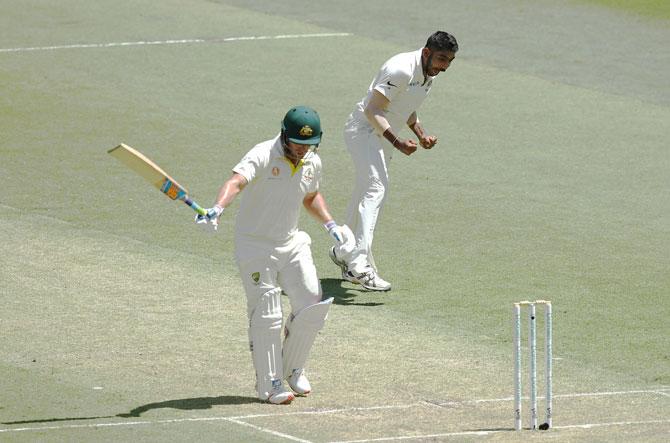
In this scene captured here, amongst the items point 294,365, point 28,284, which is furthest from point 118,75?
point 294,365

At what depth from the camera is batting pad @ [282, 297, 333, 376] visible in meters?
10.9

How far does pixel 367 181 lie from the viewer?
14.2 m

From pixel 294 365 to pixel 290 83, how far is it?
11741 mm

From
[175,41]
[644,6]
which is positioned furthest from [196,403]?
[644,6]

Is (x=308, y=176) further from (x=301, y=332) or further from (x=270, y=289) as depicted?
(x=301, y=332)

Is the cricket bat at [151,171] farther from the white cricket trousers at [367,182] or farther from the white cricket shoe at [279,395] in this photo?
the white cricket trousers at [367,182]

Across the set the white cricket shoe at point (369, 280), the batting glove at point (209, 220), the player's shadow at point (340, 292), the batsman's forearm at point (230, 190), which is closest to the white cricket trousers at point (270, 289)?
the batsman's forearm at point (230, 190)

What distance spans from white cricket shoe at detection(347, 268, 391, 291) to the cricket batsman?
2876 millimetres

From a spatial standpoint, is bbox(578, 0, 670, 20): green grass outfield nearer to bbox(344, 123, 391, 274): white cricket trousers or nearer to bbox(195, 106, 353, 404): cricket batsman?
bbox(344, 123, 391, 274): white cricket trousers

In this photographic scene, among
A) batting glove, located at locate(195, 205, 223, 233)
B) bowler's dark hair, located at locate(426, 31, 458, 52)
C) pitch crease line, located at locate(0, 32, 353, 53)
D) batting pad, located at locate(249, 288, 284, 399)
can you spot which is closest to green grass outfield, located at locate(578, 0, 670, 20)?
pitch crease line, located at locate(0, 32, 353, 53)

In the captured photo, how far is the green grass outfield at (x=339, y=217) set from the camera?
1086 centimetres

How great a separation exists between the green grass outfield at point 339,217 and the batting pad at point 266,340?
23 centimetres

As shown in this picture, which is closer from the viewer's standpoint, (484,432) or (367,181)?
(484,432)

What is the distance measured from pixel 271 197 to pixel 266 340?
98 cm
